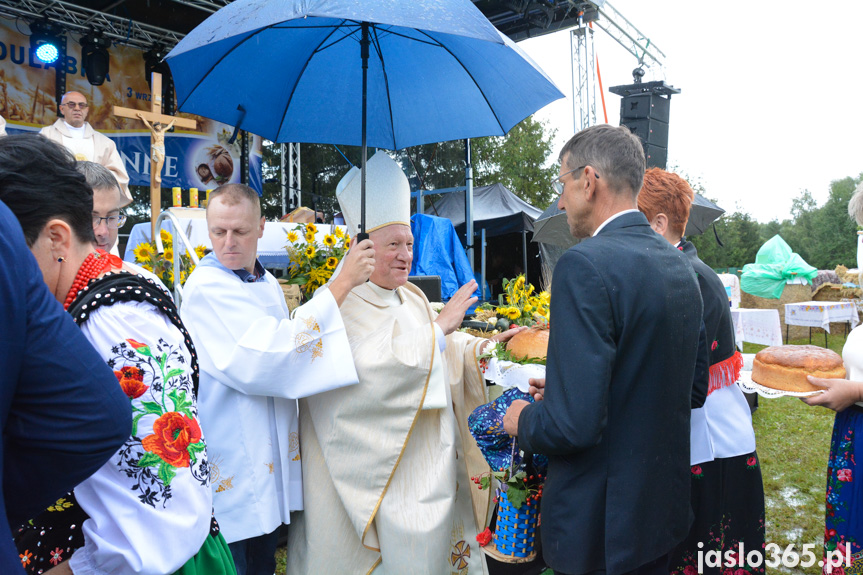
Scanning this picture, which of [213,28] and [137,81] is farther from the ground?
[137,81]

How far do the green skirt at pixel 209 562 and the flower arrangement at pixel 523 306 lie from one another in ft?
5.80

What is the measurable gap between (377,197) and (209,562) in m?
1.86

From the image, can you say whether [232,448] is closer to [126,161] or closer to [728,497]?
[728,497]

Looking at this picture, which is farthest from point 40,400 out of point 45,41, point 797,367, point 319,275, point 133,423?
point 45,41

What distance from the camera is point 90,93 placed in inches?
383

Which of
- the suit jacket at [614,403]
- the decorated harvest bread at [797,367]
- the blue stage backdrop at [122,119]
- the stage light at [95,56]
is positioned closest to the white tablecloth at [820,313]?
the decorated harvest bread at [797,367]

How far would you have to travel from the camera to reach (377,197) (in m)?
2.83

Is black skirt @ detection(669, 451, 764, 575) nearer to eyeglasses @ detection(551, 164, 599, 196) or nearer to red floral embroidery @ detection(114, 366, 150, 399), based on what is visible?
eyeglasses @ detection(551, 164, 599, 196)

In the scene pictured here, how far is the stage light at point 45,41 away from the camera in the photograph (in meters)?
8.85

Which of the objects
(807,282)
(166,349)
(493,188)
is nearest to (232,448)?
(166,349)

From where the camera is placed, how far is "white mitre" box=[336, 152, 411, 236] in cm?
280

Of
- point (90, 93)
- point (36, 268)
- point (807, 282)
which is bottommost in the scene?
point (807, 282)

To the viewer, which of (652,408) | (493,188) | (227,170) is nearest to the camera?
(652,408)

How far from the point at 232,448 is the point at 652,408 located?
1.44 metres
